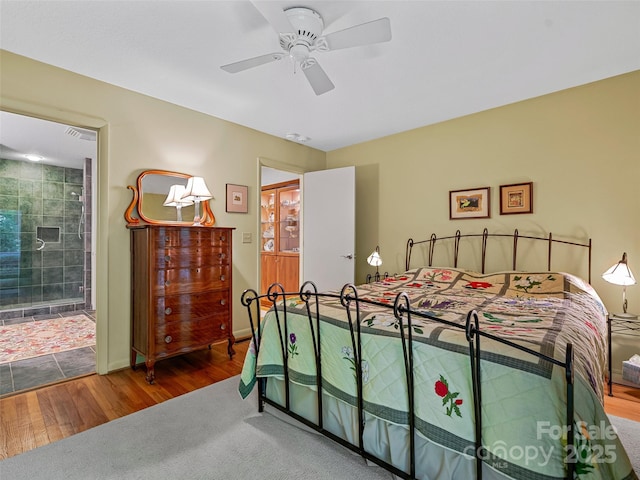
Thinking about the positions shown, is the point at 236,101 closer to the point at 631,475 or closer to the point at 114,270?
the point at 114,270

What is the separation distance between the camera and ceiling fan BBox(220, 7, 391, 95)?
1697mm

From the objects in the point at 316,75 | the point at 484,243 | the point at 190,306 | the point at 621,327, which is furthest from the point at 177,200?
the point at 621,327

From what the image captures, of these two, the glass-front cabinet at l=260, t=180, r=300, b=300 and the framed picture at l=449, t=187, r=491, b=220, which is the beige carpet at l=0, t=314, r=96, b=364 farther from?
the framed picture at l=449, t=187, r=491, b=220

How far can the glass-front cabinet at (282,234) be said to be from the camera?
5.14 meters

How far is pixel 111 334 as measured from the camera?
2.77 metres

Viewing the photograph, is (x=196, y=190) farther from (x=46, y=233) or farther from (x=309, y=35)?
(x=46, y=233)

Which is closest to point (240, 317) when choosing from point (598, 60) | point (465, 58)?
point (465, 58)

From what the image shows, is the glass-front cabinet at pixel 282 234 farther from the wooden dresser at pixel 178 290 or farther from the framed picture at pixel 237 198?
the wooden dresser at pixel 178 290

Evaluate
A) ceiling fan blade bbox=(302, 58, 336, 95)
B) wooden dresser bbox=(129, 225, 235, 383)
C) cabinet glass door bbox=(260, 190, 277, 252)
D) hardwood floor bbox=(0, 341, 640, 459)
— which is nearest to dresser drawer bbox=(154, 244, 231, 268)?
wooden dresser bbox=(129, 225, 235, 383)

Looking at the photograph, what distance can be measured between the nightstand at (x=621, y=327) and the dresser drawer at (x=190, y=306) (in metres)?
3.12

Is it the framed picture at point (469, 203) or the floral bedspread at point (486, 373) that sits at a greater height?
the framed picture at point (469, 203)

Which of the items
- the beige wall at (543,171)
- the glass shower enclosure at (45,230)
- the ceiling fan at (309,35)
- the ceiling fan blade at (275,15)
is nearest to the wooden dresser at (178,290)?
the ceiling fan at (309,35)

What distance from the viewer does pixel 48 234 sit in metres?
5.30

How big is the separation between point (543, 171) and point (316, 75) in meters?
2.27
